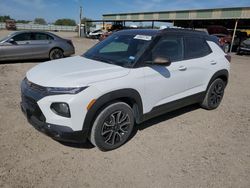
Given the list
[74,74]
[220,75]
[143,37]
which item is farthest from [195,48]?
[74,74]

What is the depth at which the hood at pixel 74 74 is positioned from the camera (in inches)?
110

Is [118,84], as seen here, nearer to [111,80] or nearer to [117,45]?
[111,80]

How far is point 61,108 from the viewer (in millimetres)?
2742

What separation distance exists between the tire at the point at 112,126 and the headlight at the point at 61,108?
1.45 feet

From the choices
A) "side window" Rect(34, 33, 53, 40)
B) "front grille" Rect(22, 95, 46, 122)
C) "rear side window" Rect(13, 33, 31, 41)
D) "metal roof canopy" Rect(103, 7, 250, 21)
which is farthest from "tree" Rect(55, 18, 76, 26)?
"front grille" Rect(22, 95, 46, 122)

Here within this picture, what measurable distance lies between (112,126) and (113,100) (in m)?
0.40

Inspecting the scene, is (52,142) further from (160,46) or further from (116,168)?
(160,46)

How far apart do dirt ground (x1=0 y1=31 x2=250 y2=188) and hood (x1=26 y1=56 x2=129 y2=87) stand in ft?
3.45

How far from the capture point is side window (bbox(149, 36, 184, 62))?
141 inches

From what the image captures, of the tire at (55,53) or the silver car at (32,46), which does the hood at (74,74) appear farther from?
the tire at (55,53)

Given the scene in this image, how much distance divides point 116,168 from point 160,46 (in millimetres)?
2058

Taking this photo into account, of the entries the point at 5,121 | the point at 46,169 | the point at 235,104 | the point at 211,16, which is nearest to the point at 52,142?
the point at 46,169

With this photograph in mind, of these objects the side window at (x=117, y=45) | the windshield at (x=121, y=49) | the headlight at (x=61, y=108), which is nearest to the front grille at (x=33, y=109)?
the headlight at (x=61, y=108)

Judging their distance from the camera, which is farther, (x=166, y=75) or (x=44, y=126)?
(x=166, y=75)
